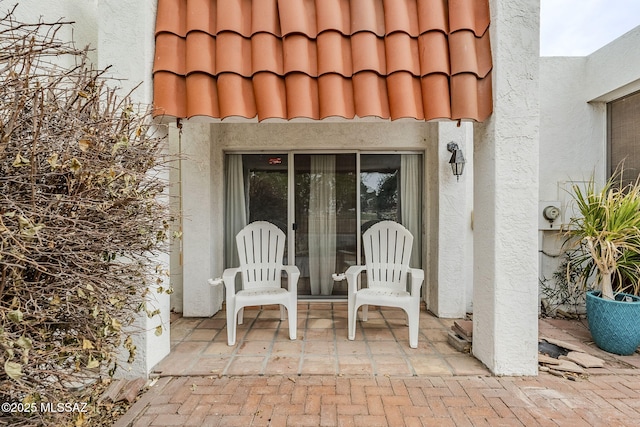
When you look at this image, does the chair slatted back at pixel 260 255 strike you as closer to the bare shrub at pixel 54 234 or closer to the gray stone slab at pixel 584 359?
the bare shrub at pixel 54 234

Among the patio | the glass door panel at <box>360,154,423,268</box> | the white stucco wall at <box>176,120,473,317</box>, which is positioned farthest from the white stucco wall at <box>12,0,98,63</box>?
the glass door panel at <box>360,154,423,268</box>

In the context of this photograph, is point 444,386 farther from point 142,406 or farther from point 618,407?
point 142,406

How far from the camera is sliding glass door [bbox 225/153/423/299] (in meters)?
4.66

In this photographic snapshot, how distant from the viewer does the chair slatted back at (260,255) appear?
3754 millimetres

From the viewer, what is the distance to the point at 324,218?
4727mm

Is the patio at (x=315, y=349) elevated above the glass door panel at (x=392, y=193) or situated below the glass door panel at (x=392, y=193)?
below

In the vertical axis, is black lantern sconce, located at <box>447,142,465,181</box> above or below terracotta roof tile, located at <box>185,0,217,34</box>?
below

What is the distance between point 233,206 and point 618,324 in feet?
15.4

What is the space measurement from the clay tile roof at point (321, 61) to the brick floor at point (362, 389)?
7.15ft

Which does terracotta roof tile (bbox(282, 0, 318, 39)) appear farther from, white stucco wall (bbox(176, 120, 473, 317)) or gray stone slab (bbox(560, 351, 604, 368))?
gray stone slab (bbox(560, 351, 604, 368))

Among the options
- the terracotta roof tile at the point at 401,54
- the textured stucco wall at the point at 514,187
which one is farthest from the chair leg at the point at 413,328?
the terracotta roof tile at the point at 401,54

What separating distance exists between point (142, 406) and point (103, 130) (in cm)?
191

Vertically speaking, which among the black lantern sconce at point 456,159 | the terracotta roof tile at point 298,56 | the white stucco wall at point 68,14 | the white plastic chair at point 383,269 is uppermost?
the white stucco wall at point 68,14

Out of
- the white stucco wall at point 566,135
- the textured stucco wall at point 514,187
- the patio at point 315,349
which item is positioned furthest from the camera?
the white stucco wall at point 566,135
